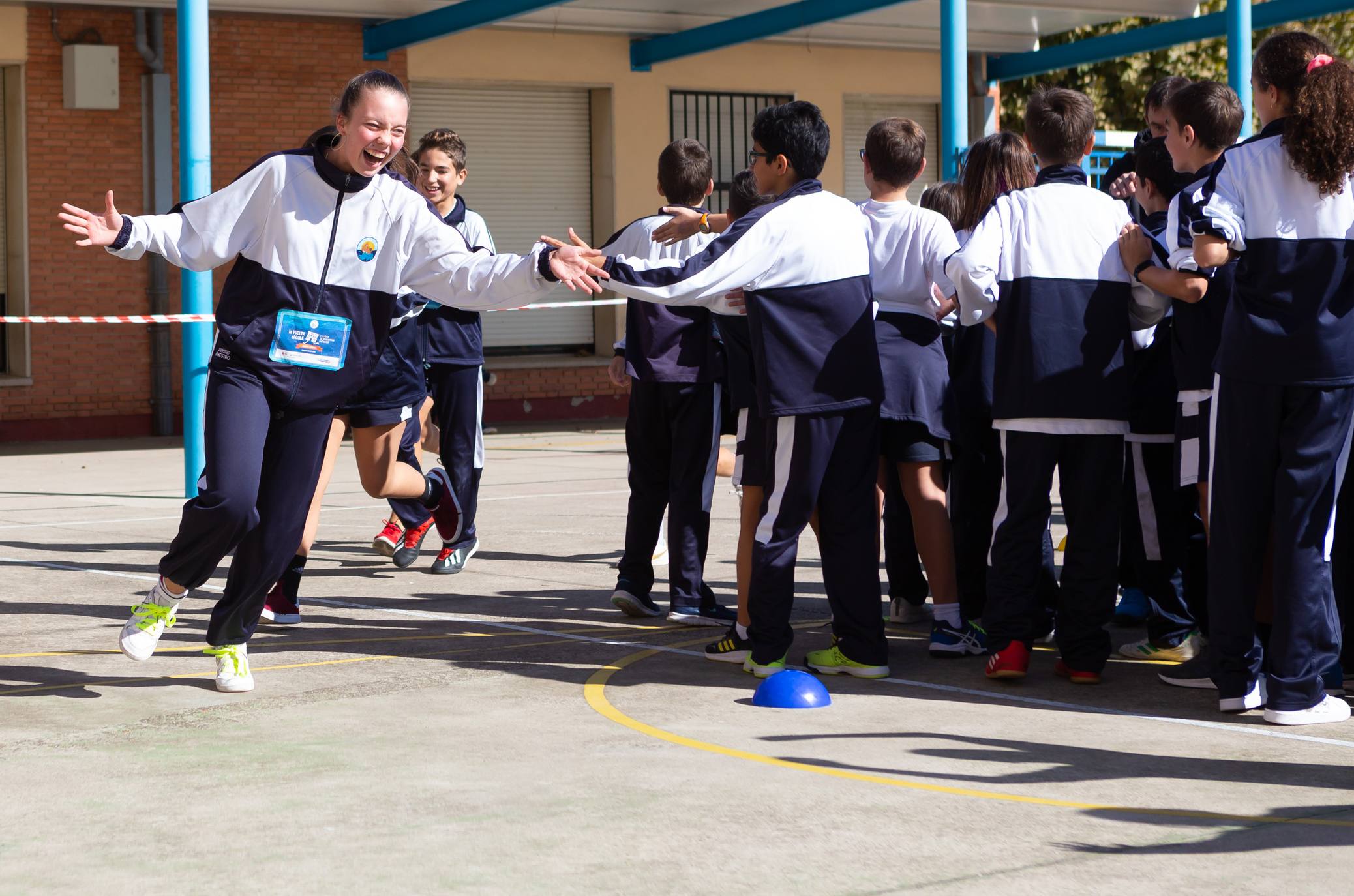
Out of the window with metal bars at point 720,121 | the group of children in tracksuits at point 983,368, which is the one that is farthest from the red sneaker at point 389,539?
the window with metal bars at point 720,121

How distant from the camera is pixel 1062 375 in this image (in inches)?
233

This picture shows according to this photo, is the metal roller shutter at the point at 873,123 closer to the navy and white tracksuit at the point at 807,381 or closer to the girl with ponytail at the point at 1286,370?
the navy and white tracksuit at the point at 807,381

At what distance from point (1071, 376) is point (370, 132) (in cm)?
240

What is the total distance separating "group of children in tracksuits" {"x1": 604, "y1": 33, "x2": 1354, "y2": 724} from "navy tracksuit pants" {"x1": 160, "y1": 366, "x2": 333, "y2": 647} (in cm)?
119

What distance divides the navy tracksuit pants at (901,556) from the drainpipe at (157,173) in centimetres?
1280

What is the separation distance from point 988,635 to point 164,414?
14121 millimetres

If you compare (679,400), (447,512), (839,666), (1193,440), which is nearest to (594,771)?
(839,666)

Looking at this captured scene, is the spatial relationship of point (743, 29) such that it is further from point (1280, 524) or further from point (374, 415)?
point (1280, 524)

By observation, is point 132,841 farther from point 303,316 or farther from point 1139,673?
point 1139,673

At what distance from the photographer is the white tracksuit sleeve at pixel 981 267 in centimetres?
591

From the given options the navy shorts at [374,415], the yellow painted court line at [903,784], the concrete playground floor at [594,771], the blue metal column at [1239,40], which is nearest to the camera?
the concrete playground floor at [594,771]

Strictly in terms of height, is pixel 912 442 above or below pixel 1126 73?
below

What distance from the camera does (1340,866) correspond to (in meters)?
3.85

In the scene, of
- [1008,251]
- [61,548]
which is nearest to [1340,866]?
[1008,251]
